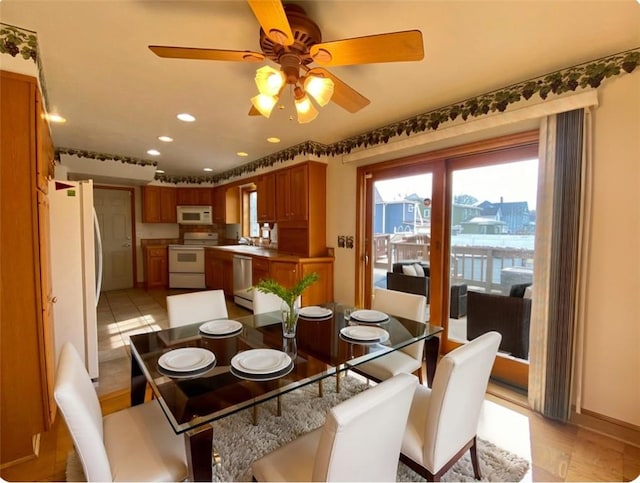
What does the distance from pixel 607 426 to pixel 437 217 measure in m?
1.92

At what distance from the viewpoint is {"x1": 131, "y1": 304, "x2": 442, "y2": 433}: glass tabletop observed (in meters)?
1.15

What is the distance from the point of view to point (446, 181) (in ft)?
9.62

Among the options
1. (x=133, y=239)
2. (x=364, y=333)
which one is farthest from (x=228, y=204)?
(x=364, y=333)

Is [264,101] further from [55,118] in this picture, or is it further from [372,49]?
[55,118]

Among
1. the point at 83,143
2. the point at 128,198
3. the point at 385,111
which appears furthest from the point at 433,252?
the point at 128,198

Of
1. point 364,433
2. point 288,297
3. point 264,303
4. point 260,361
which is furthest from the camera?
point 264,303

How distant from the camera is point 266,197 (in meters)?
4.75

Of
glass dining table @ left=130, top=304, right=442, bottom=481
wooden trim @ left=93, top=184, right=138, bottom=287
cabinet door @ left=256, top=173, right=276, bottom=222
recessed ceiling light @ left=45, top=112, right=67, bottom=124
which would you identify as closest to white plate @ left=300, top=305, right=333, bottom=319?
glass dining table @ left=130, top=304, right=442, bottom=481

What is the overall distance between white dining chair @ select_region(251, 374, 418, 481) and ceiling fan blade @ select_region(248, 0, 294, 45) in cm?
138

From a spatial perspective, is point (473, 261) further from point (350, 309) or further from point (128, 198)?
point (128, 198)

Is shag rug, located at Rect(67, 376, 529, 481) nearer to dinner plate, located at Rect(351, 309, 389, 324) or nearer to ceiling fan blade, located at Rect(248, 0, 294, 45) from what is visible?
dinner plate, located at Rect(351, 309, 389, 324)

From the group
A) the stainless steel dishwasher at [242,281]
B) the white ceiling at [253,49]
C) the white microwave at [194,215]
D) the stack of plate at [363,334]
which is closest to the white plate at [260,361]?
the stack of plate at [363,334]

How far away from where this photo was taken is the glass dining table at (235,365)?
1068 mm

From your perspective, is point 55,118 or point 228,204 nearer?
A: point 55,118
